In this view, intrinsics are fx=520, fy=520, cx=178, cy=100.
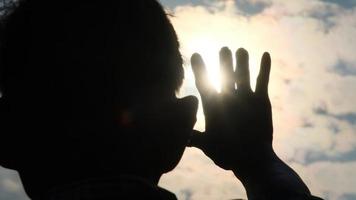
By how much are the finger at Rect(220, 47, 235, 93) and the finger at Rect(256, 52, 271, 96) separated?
168 millimetres

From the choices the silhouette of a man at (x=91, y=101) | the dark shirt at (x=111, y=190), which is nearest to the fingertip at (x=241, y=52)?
the silhouette of a man at (x=91, y=101)

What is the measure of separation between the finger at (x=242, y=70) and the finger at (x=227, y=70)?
1.3 inches

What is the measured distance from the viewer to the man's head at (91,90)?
7.05 feet

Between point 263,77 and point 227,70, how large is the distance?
249 millimetres

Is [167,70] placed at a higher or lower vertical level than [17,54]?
lower

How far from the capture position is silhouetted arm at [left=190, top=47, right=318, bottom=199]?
294 centimetres

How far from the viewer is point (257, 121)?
3.01m

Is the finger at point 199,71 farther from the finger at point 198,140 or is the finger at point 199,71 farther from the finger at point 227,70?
the finger at point 198,140

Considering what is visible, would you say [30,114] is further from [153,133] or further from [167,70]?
[167,70]

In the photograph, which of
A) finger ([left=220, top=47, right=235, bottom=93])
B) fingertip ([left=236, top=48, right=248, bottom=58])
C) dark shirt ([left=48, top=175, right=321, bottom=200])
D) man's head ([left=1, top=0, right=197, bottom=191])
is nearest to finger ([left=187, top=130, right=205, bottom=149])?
finger ([left=220, top=47, right=235, bottom=93])

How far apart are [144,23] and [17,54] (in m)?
0.63

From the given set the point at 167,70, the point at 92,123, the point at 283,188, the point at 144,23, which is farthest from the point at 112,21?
the point at 283,188

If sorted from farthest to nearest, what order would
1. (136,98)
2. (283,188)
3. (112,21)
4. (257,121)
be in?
Result: (257,121)
(283,188)
(112,21)
(136,98)

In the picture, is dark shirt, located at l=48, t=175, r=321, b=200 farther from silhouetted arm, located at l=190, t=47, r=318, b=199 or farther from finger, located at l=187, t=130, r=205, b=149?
finger, located at l=187, t=130, r=205, b=149
